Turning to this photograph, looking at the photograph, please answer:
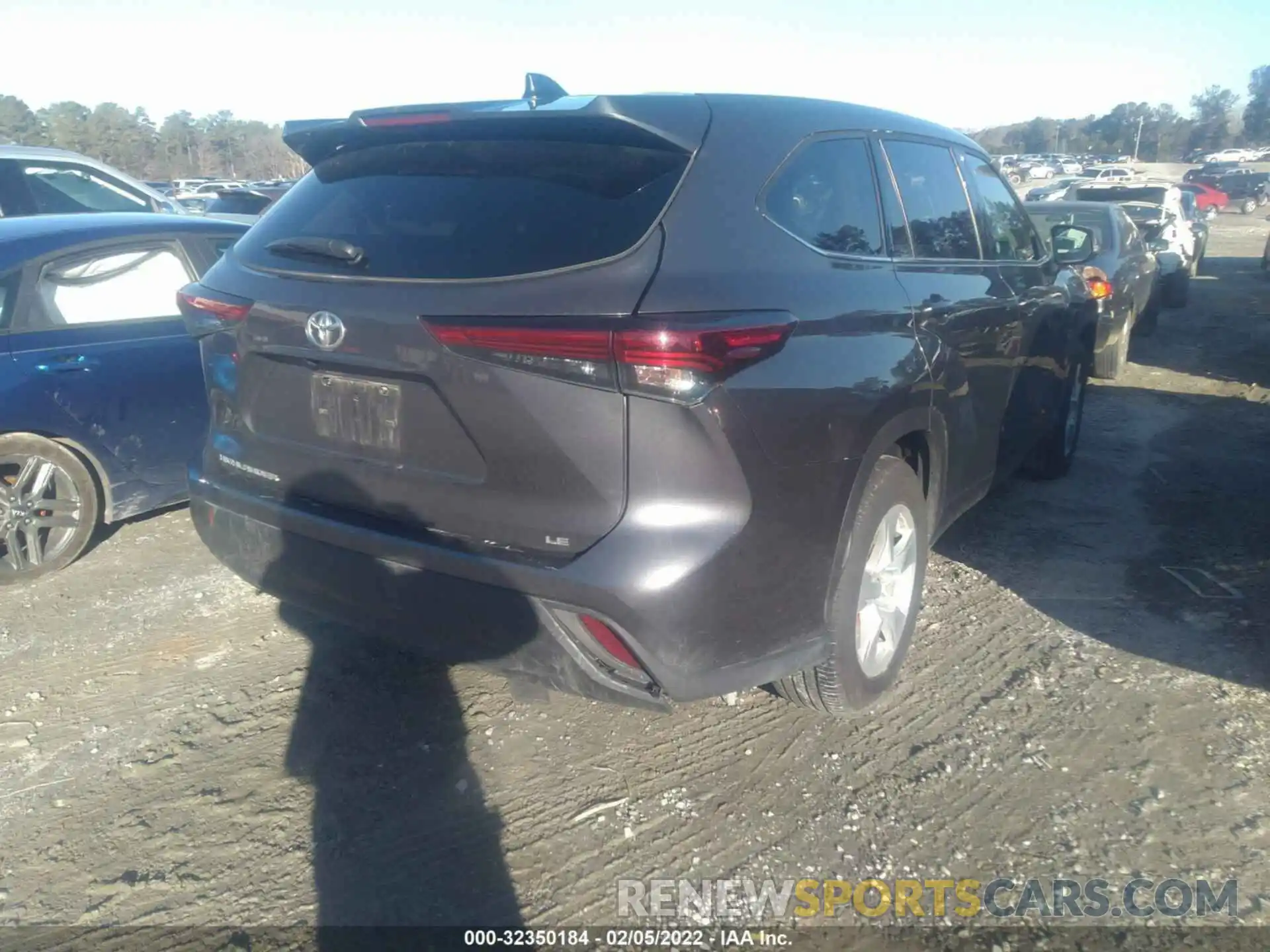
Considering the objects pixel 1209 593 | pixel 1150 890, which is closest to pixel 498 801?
pixel 1150 890

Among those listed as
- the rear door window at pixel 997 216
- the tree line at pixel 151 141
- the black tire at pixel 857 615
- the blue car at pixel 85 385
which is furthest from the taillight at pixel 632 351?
the tree line at pixel 151 141

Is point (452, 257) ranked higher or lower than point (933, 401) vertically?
higher

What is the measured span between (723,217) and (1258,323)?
12.3 meters

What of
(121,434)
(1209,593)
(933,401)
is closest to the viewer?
(933,401)

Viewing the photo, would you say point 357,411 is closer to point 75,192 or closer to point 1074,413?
point 1074,413

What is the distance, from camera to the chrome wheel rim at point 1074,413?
564 centimetres

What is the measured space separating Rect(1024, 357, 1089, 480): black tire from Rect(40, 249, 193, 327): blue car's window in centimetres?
462

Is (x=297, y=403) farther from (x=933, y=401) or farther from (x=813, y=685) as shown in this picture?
(x=933, y=401)

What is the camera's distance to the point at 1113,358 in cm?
866

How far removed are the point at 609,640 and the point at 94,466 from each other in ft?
10.7

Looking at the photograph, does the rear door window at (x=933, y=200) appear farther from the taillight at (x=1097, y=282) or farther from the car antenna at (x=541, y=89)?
the taillight at (x=1097, y=282)

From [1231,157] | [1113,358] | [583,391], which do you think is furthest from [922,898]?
[1231,157]

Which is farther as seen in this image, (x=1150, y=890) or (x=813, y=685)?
(x=813, y=685)

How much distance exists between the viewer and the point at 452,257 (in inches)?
100.0
